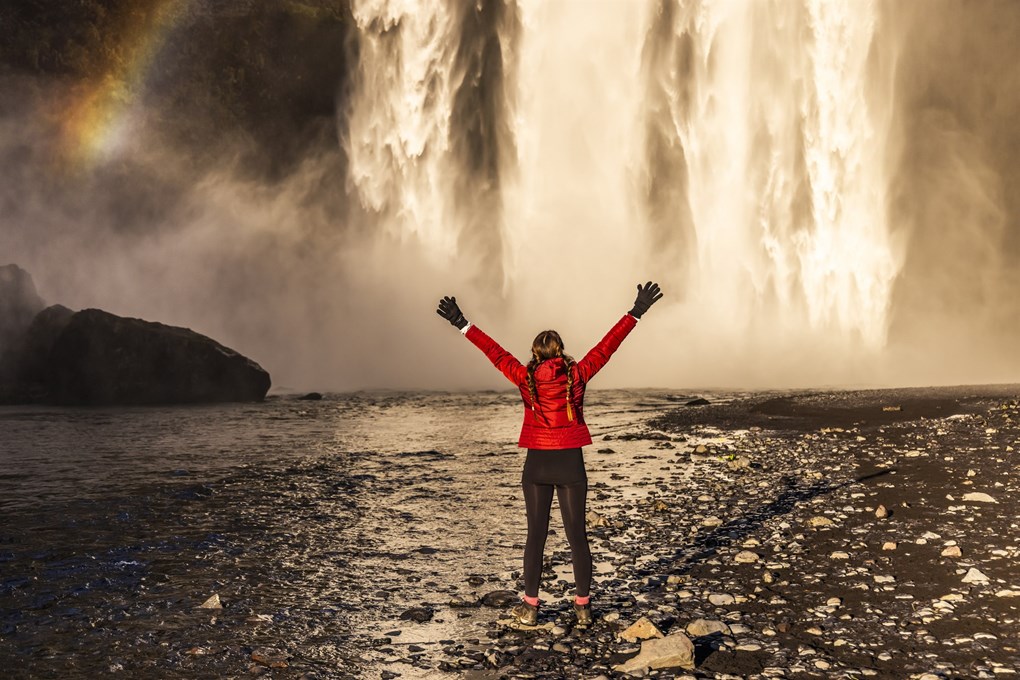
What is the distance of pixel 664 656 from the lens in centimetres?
493

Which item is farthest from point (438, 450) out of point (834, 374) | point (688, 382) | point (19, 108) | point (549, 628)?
point (19, 108)

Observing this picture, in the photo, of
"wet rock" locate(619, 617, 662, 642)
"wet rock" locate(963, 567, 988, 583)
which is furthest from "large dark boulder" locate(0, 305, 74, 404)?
"wet rock" locate(963, 567, 988, 583)

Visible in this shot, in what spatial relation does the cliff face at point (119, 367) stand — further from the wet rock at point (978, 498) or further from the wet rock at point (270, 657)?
the wet rock at point (270, 657)

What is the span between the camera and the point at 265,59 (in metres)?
59.6

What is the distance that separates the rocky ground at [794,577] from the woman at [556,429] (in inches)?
14.1

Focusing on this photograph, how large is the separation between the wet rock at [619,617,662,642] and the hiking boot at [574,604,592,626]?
1.01ft

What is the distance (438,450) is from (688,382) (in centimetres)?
1972

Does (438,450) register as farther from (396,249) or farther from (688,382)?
(396,249)

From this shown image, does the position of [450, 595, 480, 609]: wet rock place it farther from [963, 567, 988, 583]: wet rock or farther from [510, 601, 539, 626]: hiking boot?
[963, 567, 988, 583]: wet rock

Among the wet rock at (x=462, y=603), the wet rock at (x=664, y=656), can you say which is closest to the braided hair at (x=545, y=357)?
the wet rock at (x=664, y=656)

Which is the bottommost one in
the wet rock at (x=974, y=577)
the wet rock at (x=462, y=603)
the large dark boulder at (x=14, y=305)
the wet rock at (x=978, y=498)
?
the wet rock at (x=462, y=603)

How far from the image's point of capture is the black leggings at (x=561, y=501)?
574cm

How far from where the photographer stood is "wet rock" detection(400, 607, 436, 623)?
6.02 m

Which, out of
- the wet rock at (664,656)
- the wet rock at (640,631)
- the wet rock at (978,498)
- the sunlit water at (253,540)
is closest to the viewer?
the wet rock at (664,656)
